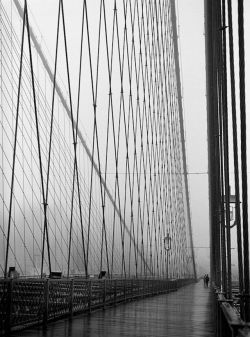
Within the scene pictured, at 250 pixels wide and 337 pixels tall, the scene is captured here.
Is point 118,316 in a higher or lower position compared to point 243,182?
lower

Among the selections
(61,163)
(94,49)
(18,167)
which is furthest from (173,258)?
(18,167)

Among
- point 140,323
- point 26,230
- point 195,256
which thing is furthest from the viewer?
point 195,256

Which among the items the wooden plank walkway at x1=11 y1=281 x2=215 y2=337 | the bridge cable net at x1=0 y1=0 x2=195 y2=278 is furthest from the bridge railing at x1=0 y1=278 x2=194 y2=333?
the bridge cable net at x1=0 y1=0 x2=195 y2=278

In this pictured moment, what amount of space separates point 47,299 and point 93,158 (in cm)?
1638

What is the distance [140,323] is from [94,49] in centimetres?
1707

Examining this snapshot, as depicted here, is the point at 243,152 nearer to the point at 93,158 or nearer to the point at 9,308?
the point at 9,308

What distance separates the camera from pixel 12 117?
17.8m

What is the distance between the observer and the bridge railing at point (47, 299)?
15.8 ft

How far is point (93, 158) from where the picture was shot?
72.4 feet

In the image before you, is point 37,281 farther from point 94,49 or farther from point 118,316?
point 94,49

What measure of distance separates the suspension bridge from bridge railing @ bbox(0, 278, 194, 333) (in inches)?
0.5

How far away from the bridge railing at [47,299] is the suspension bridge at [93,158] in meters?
0.01

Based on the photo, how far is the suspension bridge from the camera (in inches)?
Answer: 230

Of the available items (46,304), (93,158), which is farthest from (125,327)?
(93,158)
